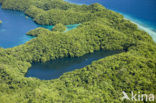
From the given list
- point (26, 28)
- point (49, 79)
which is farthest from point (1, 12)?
point (49, 79)

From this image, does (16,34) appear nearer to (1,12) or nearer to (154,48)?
(1,12)

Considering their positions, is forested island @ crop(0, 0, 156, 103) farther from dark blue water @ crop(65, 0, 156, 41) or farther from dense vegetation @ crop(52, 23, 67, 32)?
dark blue water @ crop(65, 0, 156, 41)

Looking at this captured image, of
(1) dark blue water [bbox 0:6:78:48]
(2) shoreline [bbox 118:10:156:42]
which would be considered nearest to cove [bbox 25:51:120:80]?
(1) dark blue water [bbox 0:6:78:48]

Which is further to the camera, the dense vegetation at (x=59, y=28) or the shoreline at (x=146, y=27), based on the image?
the dense vegetation at (x=59, y=28)

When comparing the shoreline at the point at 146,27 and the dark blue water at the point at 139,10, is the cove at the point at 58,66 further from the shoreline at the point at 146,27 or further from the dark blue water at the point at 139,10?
the dark blue water at the point at 139,10

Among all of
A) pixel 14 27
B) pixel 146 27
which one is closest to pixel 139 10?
pixel 146 27

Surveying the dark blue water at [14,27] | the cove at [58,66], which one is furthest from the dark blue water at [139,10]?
the dark blue water at [14,27]

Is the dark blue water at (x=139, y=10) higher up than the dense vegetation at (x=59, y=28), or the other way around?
the dark blue water at (x=139, y=10)
